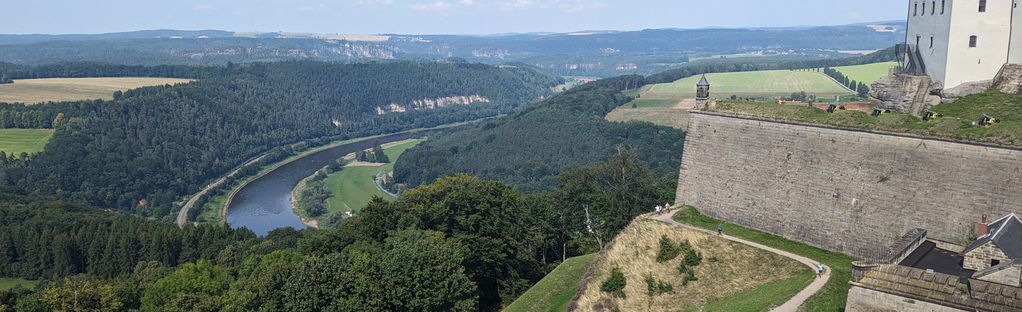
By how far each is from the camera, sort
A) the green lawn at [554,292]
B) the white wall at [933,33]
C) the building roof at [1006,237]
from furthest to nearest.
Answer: the green lawn at [554,292], the white wall at [933,33], the building roof at [1006,237]

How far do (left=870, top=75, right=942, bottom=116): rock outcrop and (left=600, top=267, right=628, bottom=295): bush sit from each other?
15.8 meters

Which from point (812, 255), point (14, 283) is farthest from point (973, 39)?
point (14, 283)

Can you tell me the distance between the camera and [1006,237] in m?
27.1

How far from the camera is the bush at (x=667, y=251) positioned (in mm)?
36906

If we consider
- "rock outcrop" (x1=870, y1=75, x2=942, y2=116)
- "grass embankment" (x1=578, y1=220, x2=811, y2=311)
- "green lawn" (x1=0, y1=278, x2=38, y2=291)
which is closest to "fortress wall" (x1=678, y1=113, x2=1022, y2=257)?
"grass embankment" (x1=578, y1=220, x2=811, y2=311)

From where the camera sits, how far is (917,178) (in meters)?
32.4

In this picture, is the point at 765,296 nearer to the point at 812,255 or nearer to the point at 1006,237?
the point at 812,255

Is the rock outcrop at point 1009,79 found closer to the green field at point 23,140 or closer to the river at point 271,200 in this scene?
the river at point 271,200

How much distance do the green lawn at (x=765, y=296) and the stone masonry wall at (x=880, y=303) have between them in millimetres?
4429

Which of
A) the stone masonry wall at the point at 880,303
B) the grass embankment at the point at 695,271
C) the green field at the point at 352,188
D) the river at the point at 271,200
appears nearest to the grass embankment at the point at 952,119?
the grass embankment at the point at 695,271

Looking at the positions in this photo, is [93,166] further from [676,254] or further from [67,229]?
[676,254]

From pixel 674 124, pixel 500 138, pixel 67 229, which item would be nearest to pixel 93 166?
pixel 67 229

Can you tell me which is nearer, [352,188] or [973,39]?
[973,39]

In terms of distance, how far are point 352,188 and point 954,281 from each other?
13371 cm
